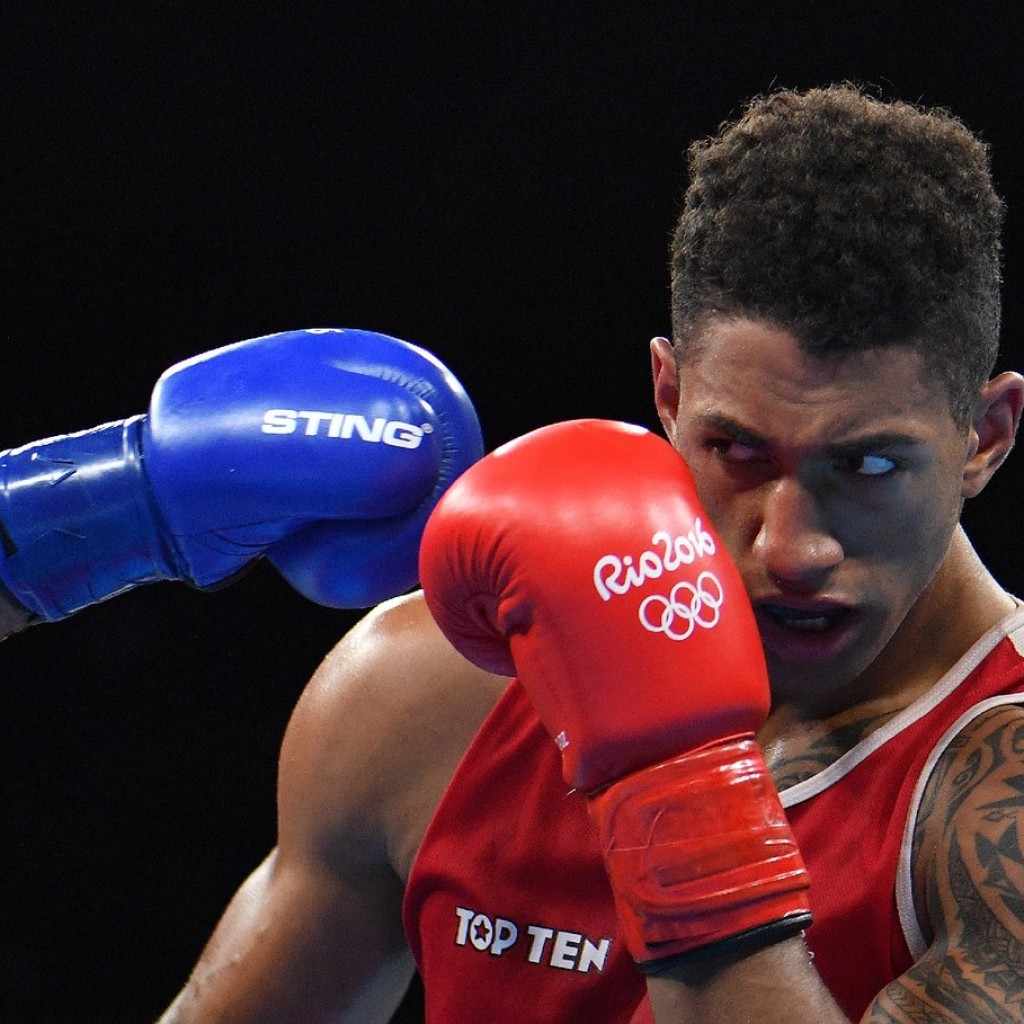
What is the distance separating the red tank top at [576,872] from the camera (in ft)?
4.52

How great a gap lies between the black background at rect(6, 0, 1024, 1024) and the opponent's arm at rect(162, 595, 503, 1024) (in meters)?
1.18

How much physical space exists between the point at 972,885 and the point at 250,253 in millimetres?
2092

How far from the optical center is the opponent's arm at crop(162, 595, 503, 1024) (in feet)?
5.61

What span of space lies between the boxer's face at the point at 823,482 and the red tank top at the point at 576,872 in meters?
0.09

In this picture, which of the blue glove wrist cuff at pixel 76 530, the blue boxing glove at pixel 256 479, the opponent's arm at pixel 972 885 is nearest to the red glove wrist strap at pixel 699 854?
the opponent's arm at pixel 972 885

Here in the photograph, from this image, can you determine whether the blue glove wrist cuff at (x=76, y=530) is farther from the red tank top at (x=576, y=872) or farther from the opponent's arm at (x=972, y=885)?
the opponent's arm at (x=972, y=885)

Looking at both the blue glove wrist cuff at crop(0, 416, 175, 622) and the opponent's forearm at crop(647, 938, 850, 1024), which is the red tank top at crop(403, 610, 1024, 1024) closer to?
the opponent's forearm at crop(647, 938, 850, 1024)

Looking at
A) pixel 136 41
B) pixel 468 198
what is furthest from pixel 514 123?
pixel 136 41

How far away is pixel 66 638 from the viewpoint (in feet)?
9.86

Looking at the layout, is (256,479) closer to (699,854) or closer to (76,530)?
(76,530)

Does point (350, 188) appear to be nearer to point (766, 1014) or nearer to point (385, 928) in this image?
point (385, 928)

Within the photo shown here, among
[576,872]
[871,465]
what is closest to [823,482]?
[871,465]

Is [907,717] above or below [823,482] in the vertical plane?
below

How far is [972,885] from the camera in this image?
1.27 metres
